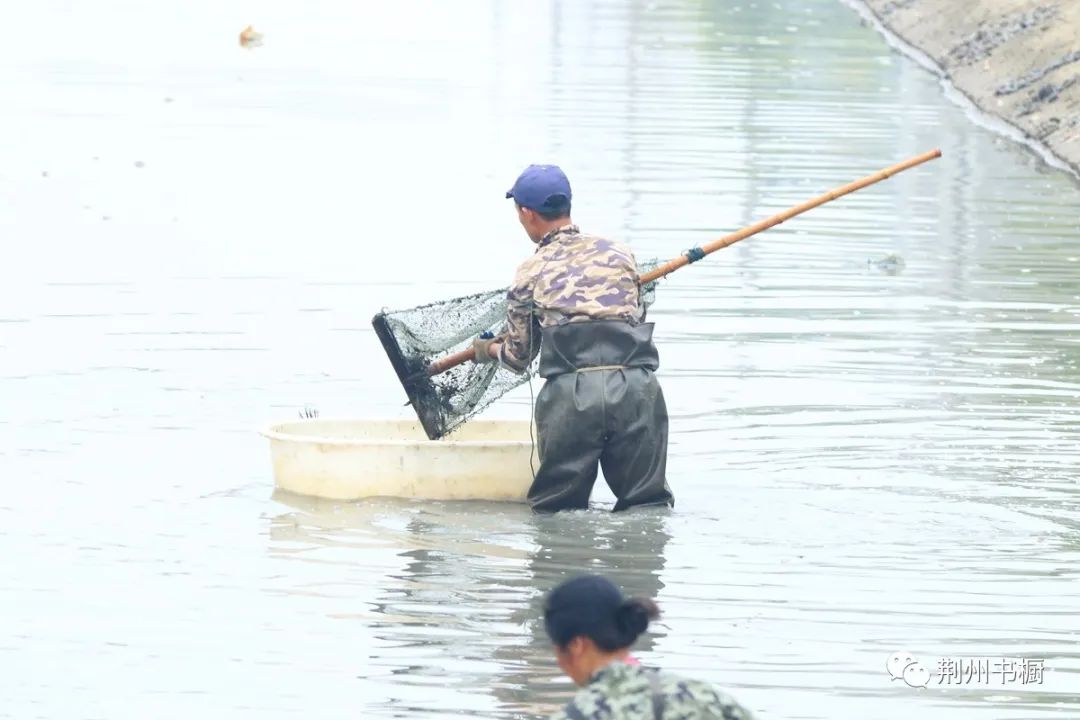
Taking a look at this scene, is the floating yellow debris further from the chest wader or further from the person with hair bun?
the person with hair bun

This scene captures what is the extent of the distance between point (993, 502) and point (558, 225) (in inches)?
99.9

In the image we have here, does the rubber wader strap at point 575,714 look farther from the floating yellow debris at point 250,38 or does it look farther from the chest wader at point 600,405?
the floating yellow debris at point 250,38

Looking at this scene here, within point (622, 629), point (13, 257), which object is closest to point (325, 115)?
point (13, 257)

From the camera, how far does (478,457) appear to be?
1096 cm

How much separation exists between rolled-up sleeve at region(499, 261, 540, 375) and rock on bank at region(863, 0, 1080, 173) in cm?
1401

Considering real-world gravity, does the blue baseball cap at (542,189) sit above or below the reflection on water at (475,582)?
above

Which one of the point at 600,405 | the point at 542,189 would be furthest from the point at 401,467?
the point at 542,189

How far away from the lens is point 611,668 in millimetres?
5355

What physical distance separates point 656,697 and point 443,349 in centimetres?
588

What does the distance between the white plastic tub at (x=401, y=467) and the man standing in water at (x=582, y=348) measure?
18.6 inches

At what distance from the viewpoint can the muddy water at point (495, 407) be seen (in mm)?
8781

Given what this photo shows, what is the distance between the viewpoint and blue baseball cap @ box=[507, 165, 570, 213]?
10.3 meters

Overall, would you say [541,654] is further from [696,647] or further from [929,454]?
[929,454]

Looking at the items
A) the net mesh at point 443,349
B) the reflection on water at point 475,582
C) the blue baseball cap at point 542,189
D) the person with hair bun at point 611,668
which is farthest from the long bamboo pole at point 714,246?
the person with hair bun at point 611,668
